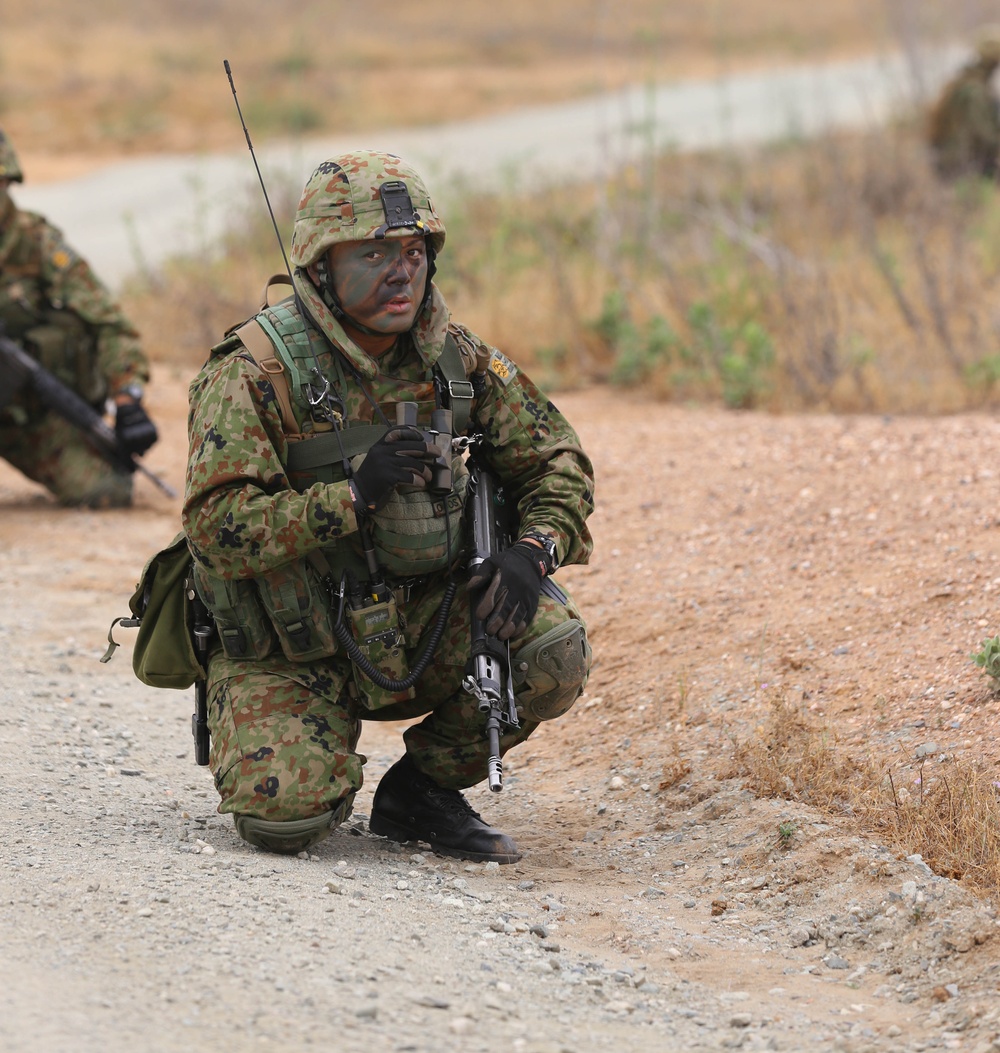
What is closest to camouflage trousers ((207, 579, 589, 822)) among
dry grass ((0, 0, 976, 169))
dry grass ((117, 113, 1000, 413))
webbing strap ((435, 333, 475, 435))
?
webbing strap ((435, 333, 475, 435))

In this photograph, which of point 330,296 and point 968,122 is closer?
point 330,296

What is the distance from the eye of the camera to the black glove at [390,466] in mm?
3297

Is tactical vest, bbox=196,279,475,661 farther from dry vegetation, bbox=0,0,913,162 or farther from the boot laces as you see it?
dry vegetation, bbox=0,0,913,162

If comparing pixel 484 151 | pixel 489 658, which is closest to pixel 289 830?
pixel 489 658

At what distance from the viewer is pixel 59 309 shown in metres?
6.32

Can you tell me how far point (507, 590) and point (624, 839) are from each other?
29.8 inches

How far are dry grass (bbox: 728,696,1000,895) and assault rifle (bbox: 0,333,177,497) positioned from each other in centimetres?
318

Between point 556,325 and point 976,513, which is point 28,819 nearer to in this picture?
point 976,513

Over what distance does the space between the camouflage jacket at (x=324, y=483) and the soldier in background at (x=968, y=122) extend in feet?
26.2

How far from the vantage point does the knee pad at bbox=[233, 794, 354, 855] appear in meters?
3.33

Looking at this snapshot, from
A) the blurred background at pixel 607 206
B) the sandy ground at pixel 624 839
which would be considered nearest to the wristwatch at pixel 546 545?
the sandy ground at pixel 624 839

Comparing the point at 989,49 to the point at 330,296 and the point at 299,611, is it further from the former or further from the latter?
the point at 299,611

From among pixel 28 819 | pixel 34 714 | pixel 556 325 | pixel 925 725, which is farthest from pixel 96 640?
A: pixel 556 325

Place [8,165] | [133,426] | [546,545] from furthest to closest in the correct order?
1. [133,426]
2. [8,165]
3. [546,545]
